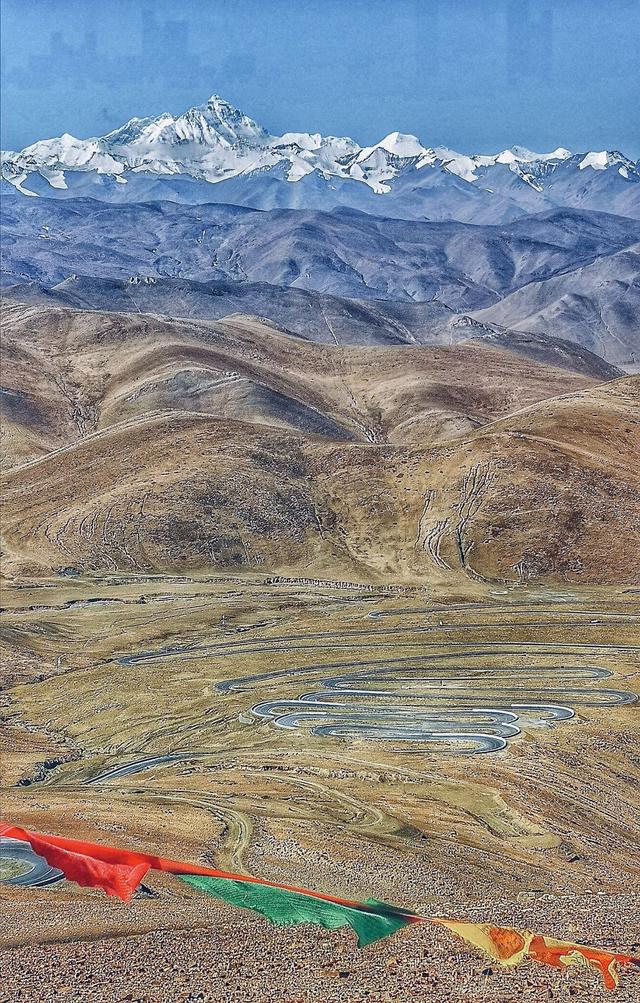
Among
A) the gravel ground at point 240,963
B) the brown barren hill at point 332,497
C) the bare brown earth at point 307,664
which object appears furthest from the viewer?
the brown barren hill at point 332,497

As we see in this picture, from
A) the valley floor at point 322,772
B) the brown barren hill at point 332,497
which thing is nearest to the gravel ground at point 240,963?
the valley floor at point 322,772

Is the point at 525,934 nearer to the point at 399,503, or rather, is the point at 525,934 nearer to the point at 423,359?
the point at 399,503

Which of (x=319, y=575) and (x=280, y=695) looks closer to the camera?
(x=280, y=695)

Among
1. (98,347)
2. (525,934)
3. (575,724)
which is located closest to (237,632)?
(575,724)

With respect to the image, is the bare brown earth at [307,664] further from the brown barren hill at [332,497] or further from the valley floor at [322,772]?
the brown barren hill at [332,497]

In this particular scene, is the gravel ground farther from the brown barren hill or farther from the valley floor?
the brown barren hill

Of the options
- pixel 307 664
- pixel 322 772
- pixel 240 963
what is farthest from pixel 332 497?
pixel 240 963

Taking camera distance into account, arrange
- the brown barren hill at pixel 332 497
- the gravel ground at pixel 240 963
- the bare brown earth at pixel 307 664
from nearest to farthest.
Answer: the gravel ground at pixel 240 963
the bare brown earth at pixel 307 664
the brown barren hill at pixel 332 497

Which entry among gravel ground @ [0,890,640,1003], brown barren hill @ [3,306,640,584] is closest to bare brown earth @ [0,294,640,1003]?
gravel ground @ [0,890,640,1003]
